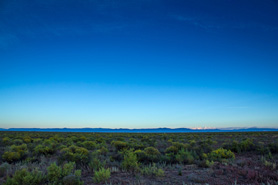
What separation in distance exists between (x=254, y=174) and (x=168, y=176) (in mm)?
2984

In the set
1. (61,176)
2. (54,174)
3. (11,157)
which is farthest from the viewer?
(11,157)

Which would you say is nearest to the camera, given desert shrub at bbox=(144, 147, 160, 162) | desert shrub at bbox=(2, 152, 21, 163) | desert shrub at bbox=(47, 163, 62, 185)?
desert shrub at bbox=(47, 163, 62, 185)

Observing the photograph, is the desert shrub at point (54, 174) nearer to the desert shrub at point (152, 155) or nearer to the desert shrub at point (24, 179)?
the desert shrub at point (24, 179)

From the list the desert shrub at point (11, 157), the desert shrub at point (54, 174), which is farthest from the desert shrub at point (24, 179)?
the desert shrub at point (11, 157)

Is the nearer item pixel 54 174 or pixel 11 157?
pixel 54 174

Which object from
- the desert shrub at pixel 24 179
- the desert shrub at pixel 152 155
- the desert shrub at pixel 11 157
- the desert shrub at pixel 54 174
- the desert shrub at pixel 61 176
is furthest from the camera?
the desert shrub at pixel 152 155

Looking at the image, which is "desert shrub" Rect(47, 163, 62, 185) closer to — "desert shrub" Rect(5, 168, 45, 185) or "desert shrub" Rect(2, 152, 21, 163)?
"desert shrub" Rect(5, 168, 45, 185)

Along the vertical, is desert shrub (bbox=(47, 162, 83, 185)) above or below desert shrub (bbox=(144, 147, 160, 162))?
above

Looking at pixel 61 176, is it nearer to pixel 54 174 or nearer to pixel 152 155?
pixel 54 174

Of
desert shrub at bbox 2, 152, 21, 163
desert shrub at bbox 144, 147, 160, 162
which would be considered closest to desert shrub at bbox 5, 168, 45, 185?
desert shrub at bbox 2, 152, 21, 163

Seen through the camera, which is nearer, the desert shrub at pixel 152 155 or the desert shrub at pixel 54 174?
the desert shrub at pixel 54 174

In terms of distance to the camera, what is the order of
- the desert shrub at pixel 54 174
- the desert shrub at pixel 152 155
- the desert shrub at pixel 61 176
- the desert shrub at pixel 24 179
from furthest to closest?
the desert shrub at pixel 152 155 → the desert shrub at pixel 54 174 → the desert shrub at pixel 61 176 → the desert shrub at pixel 24 179

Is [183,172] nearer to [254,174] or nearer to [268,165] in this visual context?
[254,174]

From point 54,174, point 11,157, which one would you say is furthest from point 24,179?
point 11,157
